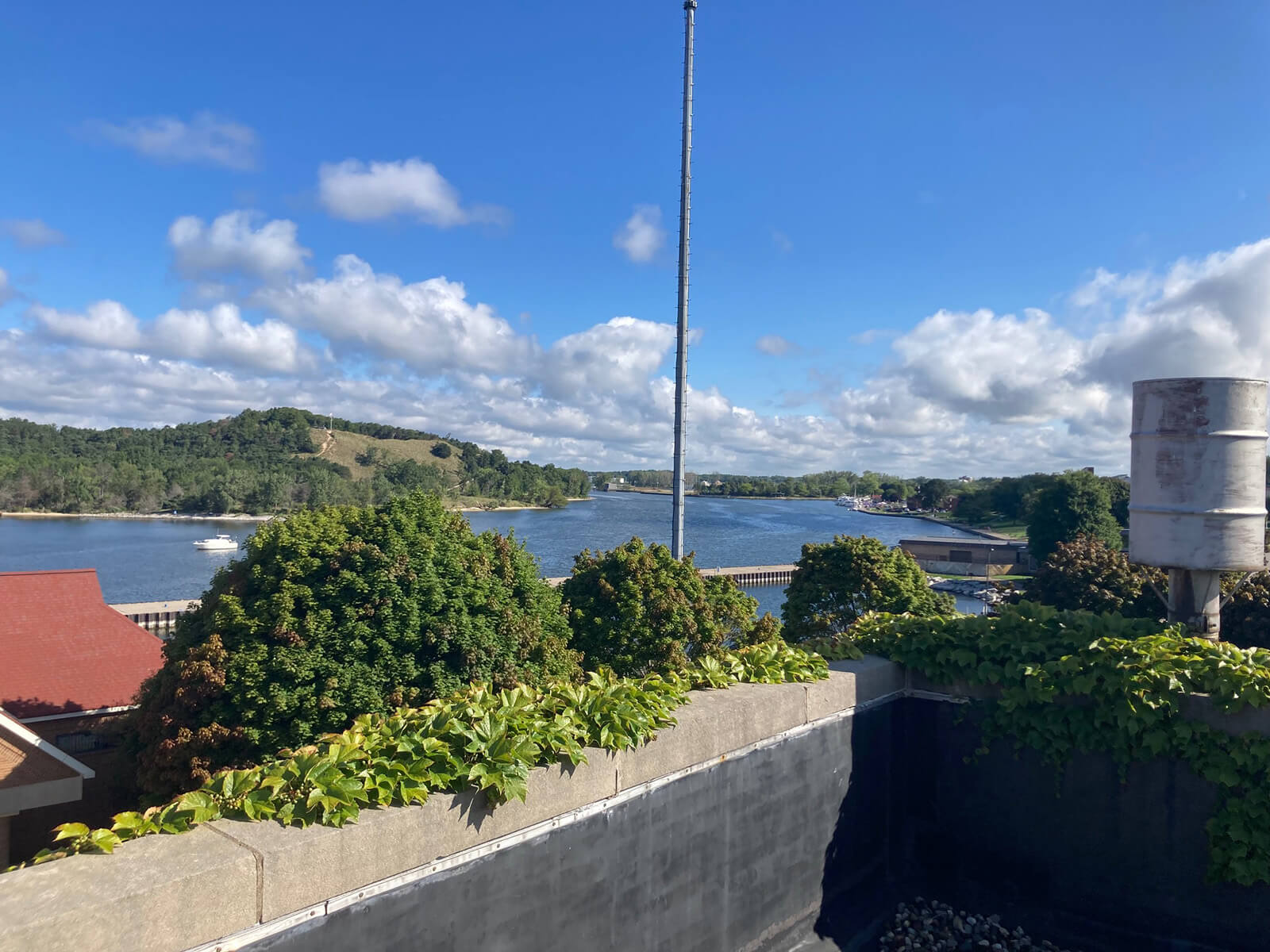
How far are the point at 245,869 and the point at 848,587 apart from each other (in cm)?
2173

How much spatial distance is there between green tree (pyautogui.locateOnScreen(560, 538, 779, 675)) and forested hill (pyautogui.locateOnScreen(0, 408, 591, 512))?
330 ft

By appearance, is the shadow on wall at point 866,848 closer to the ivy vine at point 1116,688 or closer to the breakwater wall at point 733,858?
the breakwater wall at point 733,858

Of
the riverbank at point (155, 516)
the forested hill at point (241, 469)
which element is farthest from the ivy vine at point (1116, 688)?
the riverbank at point (155, 516)

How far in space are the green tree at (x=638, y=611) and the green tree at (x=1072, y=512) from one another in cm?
5953

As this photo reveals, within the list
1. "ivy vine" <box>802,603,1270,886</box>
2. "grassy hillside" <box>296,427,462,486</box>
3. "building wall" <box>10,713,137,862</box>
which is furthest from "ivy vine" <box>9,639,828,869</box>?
"grassy hillside" <box>296,427,462,486</box>

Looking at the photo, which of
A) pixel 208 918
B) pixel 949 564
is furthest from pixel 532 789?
pixel 949 564

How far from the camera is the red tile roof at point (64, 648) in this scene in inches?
608

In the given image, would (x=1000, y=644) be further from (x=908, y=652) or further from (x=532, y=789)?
(x=532, y=789)

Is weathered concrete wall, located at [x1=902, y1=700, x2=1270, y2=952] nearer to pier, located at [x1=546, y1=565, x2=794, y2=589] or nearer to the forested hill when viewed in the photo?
pier, located at [x1=546, y1=565, x2=794, y2=589]

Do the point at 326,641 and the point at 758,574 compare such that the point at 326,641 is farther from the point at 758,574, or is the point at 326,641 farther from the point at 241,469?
the point at 241,469

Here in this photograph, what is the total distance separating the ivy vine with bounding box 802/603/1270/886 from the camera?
5602mm

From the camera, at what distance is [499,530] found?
3984 cm

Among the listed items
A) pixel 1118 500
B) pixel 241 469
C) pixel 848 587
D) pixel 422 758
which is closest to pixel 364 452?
pixel 241 469

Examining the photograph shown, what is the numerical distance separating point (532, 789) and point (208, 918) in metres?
1.60
